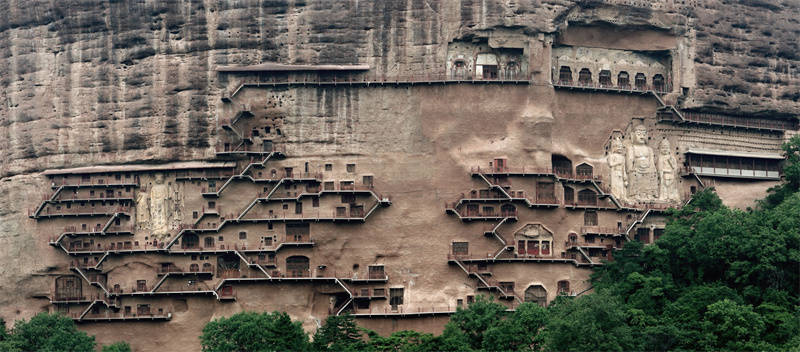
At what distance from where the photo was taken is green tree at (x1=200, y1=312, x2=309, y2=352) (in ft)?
178

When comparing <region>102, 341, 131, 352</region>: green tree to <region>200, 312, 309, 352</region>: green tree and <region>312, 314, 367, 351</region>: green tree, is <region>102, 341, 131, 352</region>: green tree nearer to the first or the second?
<region>200, 312, 309, 352</region>: green tree

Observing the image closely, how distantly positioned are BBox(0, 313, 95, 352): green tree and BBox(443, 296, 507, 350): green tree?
14.1m

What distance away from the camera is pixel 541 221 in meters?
60.3

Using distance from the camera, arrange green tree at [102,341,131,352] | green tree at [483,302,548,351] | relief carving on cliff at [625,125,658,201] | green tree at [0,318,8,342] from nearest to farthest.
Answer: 1. green tree at [483,302,548,351]
2. green tree at [102,341,131,352]
3. green tree at [0,318,8,342]
4. relief carving on cliff at [625,125,658,201]

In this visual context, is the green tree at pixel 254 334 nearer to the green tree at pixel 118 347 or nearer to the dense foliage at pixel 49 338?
the green tree at pixel 118 347

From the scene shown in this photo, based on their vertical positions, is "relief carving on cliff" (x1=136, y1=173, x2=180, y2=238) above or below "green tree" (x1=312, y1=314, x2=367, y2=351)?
above

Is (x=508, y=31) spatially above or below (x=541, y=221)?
above

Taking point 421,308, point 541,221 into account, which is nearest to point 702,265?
point 541,221

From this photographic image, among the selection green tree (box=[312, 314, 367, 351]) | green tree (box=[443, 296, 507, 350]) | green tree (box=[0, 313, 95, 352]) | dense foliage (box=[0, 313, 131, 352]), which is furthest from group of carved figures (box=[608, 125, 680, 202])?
green tree (box=[0, 313, 95, 352])

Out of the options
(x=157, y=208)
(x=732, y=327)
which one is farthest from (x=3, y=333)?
(x=732, y=327)

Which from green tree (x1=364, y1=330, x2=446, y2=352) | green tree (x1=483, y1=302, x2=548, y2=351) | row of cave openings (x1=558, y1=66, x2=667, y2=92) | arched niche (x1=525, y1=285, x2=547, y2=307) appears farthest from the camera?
row of cave openings (x1=558, y1=66, x2=667, y2=92)

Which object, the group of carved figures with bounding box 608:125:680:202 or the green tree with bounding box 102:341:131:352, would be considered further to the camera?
the group of carved figures with bounding box 608:125:680:202

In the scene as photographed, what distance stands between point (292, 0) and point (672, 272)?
62.3ft

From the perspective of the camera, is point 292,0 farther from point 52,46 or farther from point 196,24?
point 52,46
